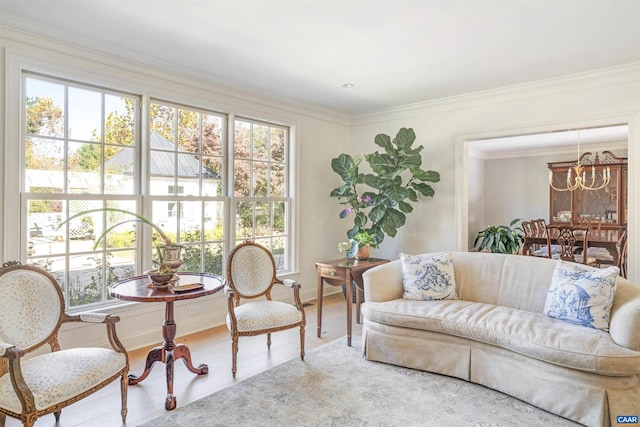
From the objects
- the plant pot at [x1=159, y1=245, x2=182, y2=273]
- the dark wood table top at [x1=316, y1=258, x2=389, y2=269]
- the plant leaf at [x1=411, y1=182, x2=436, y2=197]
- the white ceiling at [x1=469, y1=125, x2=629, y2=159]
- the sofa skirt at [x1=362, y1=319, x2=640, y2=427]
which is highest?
the white ceiling at [x1=469, y1=125, x2=629, y2=159]

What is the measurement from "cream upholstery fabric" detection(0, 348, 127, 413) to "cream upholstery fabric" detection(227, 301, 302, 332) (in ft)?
2.89

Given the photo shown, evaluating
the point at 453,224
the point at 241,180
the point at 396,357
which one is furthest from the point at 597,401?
the point at 241,180

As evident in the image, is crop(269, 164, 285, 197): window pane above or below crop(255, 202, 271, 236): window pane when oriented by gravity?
above

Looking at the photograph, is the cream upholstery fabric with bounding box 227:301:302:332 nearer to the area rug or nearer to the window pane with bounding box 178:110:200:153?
the area rug

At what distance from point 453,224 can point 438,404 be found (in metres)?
2.67

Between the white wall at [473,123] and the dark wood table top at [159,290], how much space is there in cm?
295

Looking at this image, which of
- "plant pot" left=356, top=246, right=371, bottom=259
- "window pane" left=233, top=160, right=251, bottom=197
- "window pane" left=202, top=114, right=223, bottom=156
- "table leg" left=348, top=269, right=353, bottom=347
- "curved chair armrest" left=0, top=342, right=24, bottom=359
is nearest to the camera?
"curved chair armrest" left=0, top=342, right=24, bottom=359

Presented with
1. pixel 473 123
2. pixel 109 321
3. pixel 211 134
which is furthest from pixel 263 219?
pixel 473 123

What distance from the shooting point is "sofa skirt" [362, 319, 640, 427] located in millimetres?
2184

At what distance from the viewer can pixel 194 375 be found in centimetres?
291

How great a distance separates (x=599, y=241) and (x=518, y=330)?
3.24 m

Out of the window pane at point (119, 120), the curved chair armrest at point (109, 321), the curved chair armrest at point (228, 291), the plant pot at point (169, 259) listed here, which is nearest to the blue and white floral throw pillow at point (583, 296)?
the curved chair armrest at point (228, 291)

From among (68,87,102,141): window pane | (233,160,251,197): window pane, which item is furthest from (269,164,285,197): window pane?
(68,87,102,141): window pane

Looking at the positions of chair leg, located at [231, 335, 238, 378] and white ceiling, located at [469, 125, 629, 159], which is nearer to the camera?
chair leg, located at [231, 335, 238, 378]
